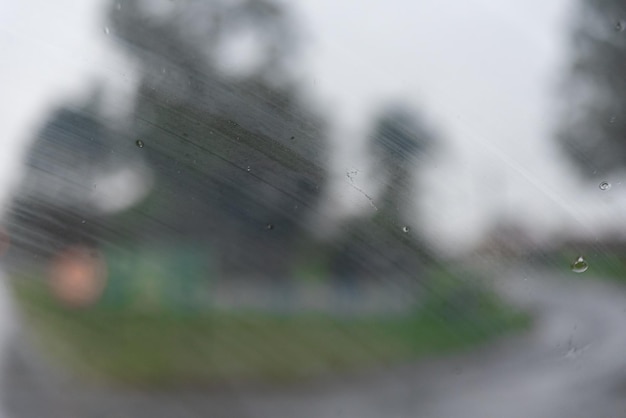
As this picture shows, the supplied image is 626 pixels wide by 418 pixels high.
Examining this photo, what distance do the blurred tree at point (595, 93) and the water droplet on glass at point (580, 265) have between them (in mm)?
279

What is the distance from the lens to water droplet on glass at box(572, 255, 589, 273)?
1918mm

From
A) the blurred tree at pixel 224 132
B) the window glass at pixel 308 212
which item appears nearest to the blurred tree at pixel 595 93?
the window glass at pixel 308 212

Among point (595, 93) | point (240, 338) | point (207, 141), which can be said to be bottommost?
point (240, 338)

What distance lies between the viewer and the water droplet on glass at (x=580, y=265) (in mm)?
1918

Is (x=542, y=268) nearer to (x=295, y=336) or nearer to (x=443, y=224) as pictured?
(x=443, y=224)

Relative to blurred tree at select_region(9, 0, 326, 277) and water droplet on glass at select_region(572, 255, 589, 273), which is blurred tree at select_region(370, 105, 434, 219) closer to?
blurred tree at select_region(9, 0, 326, 277)

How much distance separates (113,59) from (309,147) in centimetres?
64

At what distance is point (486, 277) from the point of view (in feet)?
6.25

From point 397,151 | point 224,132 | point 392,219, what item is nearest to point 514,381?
point 392,219

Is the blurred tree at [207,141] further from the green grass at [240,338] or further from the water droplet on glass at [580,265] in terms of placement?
the water droplet on glass at [580,265]

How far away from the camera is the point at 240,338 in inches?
72.4

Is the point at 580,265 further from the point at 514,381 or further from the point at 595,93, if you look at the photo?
the point at 595,93

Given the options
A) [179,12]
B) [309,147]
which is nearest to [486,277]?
[309,147]

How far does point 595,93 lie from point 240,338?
4.49 ft
